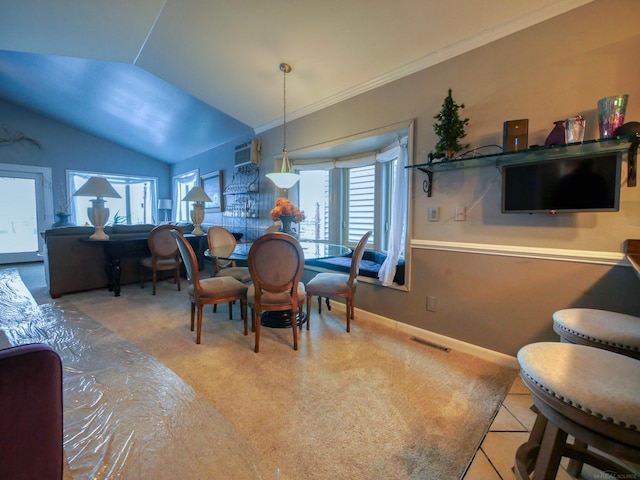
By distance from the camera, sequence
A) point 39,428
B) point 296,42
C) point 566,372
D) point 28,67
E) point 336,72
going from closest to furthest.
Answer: point 39,428 < point 566,372 < point 296,42 < point 336,72 < point 28,67

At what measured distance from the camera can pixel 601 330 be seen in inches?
47.9

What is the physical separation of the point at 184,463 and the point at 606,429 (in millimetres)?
1545

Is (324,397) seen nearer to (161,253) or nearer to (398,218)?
(398,218)

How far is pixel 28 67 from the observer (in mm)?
4559

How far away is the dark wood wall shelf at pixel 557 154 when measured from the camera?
1.56 metres

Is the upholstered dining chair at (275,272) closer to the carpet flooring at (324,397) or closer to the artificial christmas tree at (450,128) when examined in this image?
the carpet flooring at (324,397)

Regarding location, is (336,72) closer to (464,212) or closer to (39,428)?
(464,212)

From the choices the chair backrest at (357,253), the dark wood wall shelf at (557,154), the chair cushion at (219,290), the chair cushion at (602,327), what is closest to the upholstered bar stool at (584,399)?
the chair cushion at (602,327)

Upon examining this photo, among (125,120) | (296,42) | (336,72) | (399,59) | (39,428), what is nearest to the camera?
(39,428)

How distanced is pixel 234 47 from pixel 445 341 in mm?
3546

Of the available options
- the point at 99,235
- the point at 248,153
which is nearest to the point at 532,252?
the point at 248,153

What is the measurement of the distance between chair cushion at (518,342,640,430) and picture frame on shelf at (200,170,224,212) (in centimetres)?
556

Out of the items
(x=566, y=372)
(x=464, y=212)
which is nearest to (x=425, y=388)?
(x=566, y=372)

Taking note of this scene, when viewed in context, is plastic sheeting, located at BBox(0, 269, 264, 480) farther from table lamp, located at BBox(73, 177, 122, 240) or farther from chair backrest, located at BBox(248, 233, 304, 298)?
table lamp, located at BBox(73, 177, 122, 240)
